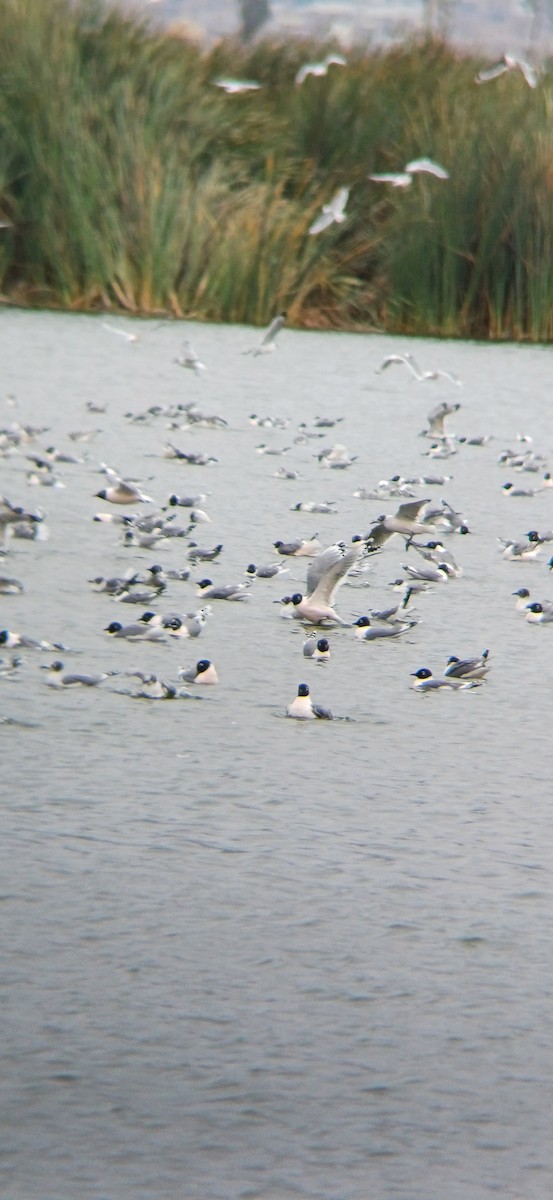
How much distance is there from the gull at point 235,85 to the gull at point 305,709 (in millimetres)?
14021

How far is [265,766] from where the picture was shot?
199 inches

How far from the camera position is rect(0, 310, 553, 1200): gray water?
10.1ft

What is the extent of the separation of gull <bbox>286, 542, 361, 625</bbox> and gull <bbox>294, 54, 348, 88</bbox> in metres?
13.8

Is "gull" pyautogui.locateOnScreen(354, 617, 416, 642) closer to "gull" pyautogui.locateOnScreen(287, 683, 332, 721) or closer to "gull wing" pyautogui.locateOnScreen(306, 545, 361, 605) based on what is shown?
"gull wing" pyautogui.locateOnScreen(306, 545, 361, 605)

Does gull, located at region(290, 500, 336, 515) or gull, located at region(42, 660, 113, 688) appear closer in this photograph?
gull, located at region(42, 660, 113, 688)

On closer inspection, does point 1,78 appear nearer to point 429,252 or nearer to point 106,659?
point 429,252

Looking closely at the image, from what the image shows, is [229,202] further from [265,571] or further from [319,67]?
[265,571]

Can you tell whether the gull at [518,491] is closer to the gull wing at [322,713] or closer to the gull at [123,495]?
the gull at [123,495]

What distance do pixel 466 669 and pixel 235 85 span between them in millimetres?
14084

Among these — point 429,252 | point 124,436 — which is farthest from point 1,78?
point 124,436

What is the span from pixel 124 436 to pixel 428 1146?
908 cm

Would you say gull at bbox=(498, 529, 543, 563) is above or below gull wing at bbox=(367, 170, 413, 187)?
below

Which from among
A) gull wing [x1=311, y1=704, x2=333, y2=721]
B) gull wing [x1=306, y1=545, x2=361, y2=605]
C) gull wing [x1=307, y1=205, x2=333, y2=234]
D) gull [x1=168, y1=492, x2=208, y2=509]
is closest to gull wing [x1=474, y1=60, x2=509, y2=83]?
gull wing [x1=307, y1=205, x2=333, y2=234]

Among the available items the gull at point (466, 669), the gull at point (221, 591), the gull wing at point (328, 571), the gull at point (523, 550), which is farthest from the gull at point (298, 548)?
the gull at point (466, 669)
